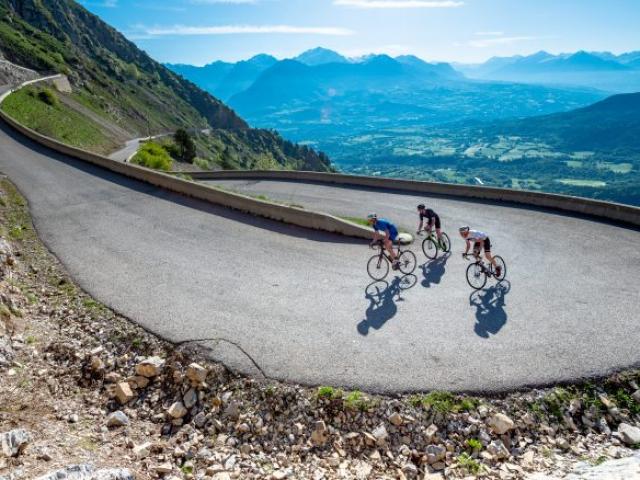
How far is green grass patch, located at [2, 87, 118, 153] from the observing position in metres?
49.6

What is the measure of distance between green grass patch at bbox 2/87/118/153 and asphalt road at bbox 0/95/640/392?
3683cm

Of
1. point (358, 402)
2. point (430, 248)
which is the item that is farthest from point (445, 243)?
point (358, 402)

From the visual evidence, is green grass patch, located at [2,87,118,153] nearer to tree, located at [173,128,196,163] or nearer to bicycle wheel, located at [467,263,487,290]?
tree, located at [173,128,196,163]

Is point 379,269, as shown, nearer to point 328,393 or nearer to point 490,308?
point 490,308

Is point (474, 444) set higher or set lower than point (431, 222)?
lower

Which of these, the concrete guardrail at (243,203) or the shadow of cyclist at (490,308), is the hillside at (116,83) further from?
the shadow of cyclist at (490,308)

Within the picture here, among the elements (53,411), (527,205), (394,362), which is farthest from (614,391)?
(527,205)

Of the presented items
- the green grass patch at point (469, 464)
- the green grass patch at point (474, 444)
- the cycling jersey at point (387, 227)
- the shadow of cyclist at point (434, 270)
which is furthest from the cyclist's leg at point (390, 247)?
the green grass patch at point (469, 464)

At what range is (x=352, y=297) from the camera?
1155cm

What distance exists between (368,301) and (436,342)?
248cm

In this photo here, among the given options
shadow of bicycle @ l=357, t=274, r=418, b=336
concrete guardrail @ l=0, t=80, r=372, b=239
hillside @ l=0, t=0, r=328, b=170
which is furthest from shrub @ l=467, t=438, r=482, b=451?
hillside @ l=0, t=0, r=328, b=170

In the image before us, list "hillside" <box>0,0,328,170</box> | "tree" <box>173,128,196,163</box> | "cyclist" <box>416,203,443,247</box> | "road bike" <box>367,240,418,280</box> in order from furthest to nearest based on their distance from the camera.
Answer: "hillside" <box>0,0,328,170</box>, "tree" <box>173,128,196,163</box>, "cyclist" <box>416,203,443,247</box>, "road bike" <box>367,240,418,280</box>

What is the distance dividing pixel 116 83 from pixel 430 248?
478ft

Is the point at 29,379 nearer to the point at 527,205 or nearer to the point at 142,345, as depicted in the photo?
the point at 142,345
